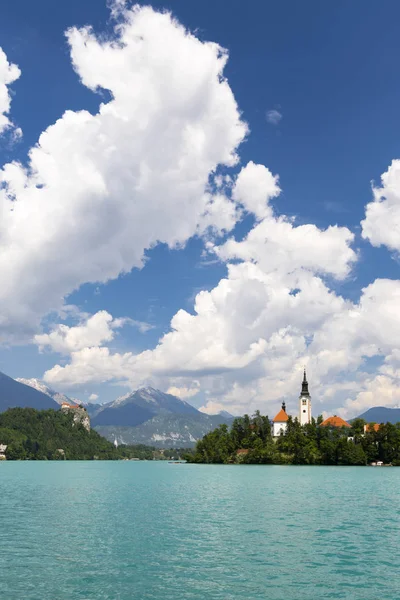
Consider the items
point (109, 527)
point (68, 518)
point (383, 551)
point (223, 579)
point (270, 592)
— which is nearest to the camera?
point (270, 592)

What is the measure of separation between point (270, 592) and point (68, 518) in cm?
3463

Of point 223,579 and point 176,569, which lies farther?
point 176,569

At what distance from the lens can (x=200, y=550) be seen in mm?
41406

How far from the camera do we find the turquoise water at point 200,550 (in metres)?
30.6

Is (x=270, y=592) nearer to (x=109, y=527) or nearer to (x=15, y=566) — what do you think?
(x=15, y=566)

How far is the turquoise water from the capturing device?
30625 millimetres

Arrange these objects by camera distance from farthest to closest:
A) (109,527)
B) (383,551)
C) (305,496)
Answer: (305,496)
(109,527)
(383,551)

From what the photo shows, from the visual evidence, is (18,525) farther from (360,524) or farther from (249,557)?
(360,524)

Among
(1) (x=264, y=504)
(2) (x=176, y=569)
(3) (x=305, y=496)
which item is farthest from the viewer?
(3) (x=305, y=496)

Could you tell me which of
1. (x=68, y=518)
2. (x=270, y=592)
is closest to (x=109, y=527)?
(x=68, y=518)

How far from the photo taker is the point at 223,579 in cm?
3272

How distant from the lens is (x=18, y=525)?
53.6 meters

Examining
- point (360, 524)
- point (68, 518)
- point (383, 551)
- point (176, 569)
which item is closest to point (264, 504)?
point (360, 524)

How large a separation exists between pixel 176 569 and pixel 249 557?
6.00 meters
